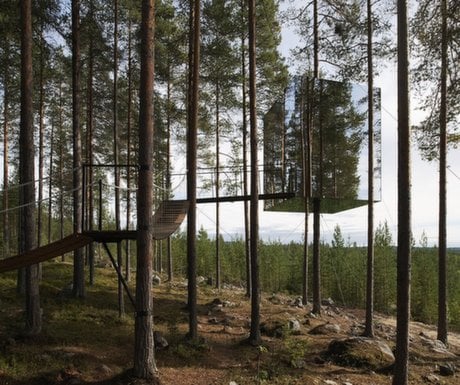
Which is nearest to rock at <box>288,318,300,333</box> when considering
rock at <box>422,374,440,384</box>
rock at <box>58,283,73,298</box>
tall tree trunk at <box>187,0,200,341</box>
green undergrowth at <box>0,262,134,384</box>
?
tall tree trunk at <box>187,0,200,341</box>

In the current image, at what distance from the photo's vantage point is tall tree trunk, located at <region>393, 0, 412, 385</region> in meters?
7.24

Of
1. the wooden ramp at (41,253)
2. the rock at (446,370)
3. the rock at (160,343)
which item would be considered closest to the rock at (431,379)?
the rock at (446,370)

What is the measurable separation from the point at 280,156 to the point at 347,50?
400cm

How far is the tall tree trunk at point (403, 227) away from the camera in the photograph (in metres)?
7.24

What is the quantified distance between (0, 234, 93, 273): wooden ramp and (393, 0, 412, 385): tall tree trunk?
18.4 ft

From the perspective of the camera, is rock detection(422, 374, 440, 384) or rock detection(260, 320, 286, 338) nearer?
rock detection(422, 374, 440, 384)

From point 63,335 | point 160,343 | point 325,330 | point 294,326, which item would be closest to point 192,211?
point 160,343

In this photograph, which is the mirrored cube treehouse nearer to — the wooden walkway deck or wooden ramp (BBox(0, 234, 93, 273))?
the wooden walkway deck

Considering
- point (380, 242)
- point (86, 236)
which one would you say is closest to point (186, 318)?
point (86, 236)

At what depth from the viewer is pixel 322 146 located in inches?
532

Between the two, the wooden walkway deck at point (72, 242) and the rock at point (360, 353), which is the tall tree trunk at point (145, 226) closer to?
the wooden walkway deck at point (72, 242)

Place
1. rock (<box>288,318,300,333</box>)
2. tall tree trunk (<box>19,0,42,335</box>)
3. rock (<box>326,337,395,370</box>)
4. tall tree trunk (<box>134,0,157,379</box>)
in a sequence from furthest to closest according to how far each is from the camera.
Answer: rock (<box>288,318,300,333</box>)
rock (<box>326,337,395,370</box>)
tall tree trunk (<box>19,0,42,335</box>)
tall tree trunk (<box>134,0,157,379</box>)

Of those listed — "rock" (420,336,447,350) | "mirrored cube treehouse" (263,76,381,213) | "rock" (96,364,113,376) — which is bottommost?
"rock" (420,336,447,350)

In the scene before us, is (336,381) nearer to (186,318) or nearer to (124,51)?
(186,318)
